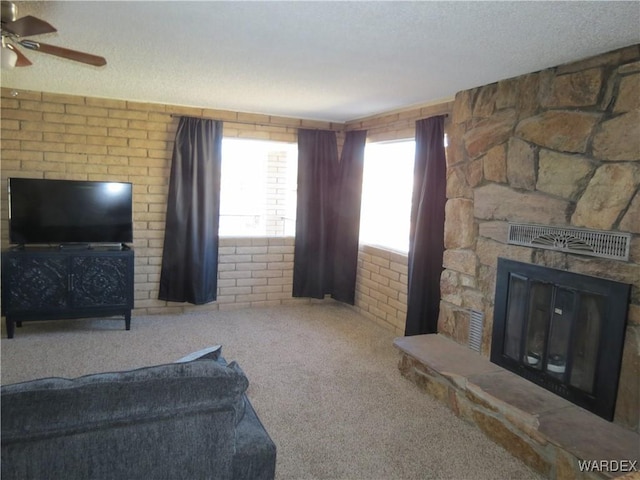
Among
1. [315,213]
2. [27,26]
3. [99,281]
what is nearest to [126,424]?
[27,26]

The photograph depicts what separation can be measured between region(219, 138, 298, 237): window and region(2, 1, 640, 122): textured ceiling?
1.36 meters

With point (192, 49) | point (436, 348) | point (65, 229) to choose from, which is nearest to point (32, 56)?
point (192, 49)

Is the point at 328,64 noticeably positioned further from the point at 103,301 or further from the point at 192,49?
the point at 103,301

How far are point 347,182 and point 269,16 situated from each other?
318 centimetres

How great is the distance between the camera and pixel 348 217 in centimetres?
519

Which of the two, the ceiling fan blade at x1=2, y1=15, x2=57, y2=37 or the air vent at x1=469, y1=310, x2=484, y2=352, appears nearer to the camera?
the ceiling fan blade at x1=2, y1=15, x2=57, y2=37

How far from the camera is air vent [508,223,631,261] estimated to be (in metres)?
2.37

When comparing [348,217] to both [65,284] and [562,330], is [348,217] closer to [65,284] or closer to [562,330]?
[562,330]

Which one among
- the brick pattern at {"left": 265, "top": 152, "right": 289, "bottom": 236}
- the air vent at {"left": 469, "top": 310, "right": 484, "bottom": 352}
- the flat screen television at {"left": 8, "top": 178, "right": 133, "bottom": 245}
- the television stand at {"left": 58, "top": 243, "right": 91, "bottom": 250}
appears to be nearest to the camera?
the air vent at {"left": 469, "top": 310, "right": 484, "bottom": 352}

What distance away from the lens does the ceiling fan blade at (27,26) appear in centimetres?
186

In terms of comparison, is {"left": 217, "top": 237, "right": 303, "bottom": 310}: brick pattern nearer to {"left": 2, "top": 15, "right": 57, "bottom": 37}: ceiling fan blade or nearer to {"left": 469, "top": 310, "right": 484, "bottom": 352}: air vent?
{"left": 469, "top": 310, "right": 484, "bottom": 352}: air vent

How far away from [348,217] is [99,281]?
2691 mm

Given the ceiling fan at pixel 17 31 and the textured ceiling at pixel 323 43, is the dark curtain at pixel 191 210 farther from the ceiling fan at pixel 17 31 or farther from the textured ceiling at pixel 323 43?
the ceiling fan at pixel 17 31

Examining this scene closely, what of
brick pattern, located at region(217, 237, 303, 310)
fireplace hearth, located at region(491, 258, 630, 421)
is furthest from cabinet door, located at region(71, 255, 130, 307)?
fireplace hearth, located at region(491, 258, 630, 421)
